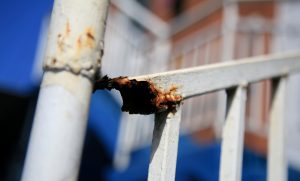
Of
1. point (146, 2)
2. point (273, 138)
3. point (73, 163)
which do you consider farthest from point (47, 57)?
point (146, 2)

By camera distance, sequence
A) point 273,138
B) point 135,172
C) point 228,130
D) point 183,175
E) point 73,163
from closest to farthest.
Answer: point 73,163 < point 228,130 < point 273,138 < point 183,175 < point 135,172

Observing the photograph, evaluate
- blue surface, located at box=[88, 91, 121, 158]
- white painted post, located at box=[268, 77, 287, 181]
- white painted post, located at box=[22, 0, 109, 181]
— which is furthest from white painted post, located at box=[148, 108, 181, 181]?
blue surface, located at box=[88, 91, 121, 158]

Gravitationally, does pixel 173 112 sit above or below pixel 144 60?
below

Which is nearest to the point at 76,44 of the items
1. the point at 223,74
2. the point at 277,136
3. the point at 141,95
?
the point at 141,95

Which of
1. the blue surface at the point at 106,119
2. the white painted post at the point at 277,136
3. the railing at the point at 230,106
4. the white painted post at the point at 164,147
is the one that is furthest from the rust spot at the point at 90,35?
the blue surface at the point at 106,119

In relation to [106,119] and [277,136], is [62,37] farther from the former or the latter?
[106,119]

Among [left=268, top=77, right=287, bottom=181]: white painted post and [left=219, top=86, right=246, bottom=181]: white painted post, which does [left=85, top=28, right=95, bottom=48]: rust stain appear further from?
[left=268, top=77, right=287, bottom=181]: white painted post

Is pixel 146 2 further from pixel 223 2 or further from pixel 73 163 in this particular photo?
pixel 73 163
